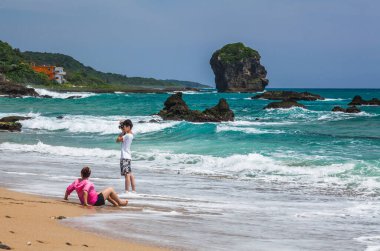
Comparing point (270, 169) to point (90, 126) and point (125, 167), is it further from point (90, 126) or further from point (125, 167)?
point (90, 126)

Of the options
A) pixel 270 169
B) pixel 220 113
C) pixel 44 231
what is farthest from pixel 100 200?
pixel 220 113

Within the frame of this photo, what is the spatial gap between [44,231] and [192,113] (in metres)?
33.8

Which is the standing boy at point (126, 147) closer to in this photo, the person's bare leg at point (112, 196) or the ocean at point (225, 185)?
the ocean at point (225, 185)

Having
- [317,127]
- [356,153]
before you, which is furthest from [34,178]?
[317,127]

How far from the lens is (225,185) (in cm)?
1446

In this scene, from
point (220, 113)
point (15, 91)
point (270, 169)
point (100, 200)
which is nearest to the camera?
point (100, 200)

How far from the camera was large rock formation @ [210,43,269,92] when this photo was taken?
531 ft

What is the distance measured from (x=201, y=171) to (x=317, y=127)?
70.6 ft

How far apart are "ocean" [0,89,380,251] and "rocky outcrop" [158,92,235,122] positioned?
950 centimetres

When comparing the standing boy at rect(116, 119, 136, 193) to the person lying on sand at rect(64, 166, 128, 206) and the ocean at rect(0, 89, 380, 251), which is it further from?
the person lying on sand at rect(64, 166, 128, 206)

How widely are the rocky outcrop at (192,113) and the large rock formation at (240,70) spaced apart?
119 m

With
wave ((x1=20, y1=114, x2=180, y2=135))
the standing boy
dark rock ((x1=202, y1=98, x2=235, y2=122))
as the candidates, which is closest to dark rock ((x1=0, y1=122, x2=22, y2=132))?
wave ((x1=20, y1=114, x2=180, y2=135))

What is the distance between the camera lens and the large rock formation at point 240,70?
531 feet

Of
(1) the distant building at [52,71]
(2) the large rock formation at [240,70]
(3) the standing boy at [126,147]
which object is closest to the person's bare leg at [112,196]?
(3) the standing boy at [126,147]
